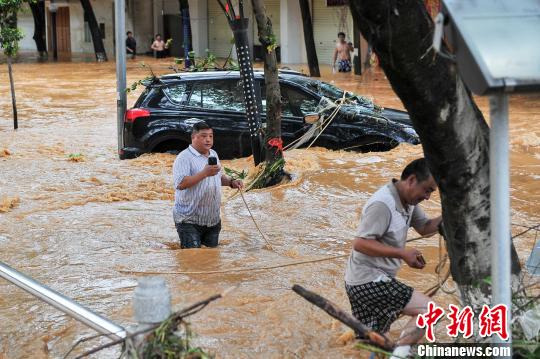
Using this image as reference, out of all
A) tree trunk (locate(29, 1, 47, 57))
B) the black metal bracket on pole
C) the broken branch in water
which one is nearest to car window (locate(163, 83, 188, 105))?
the black metal bracket on pole

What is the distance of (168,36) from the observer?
139 ft

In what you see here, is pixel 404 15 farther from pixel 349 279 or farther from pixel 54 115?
pixel 54 115

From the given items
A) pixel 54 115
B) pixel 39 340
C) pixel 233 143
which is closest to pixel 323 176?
pixel 233 143

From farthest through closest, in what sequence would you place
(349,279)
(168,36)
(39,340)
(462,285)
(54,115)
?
(168,36)
(54,115)
(39,340)
(349,279)
(462,285)

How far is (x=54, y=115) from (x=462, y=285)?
1814 cm

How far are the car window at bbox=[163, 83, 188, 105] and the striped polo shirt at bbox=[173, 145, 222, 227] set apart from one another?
5459mm

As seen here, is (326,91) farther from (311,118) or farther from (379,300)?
(379,300)

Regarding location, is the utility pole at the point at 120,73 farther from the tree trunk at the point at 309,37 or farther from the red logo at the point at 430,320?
the tree trunk at the point at 309,37

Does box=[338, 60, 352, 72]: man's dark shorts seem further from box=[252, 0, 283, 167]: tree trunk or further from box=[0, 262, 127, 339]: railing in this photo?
box=[0, 262, 127, 339]: railing

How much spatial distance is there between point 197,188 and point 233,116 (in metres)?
5.49

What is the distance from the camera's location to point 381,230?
504cm

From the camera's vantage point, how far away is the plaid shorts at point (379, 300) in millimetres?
5141

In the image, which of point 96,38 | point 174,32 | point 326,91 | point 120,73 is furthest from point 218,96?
point 174,32

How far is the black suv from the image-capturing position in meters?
13.2
